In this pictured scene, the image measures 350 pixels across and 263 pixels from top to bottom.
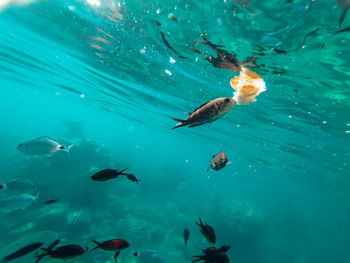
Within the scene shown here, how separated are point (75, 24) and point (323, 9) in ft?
41.1

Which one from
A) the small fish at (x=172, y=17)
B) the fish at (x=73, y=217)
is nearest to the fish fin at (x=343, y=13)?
the small fish at (x=172, y=17)

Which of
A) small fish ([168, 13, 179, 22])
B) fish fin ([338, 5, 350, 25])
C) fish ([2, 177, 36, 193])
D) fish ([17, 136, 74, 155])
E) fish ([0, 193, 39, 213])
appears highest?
small fish ([168, 13, 179, 22])

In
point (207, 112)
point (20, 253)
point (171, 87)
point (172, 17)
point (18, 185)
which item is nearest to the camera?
point (207, 112)

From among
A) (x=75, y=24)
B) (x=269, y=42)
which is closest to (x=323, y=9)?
(x=269, y=42)

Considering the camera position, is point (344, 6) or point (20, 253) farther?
point (344, 6)

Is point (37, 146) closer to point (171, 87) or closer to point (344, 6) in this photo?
point (344, 6)

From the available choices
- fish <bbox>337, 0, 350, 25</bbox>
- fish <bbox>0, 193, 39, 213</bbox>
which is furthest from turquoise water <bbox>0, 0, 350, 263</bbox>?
fish <bbox>0, 193, 39, 213</bbox>

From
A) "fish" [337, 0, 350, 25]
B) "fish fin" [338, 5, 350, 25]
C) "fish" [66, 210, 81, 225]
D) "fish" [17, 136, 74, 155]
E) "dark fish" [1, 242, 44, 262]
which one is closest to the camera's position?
"dark fish" [1, 242, 44, 262]

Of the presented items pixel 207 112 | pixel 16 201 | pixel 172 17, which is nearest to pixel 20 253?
pixel 16 201

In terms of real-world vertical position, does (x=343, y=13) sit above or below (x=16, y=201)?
above

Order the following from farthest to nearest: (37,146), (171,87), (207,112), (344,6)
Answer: (171,87) → (37,146) → (344,6) → (207,112)

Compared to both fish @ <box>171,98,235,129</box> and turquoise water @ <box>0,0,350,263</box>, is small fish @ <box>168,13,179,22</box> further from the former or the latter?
fish @ <box>171,98,235,129</box>

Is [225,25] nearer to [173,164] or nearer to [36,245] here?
[36,245]

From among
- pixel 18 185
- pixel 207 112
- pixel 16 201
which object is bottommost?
pixel 16 201
